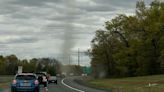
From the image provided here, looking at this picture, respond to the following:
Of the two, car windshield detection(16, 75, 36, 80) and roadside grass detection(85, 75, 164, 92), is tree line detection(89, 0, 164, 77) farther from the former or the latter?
car windshield detection(16, 75, 36, 80)

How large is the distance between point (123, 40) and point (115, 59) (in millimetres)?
4933

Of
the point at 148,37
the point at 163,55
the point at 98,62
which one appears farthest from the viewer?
the point at 98,62

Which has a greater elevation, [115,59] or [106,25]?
[106,25]

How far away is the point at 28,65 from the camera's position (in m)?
175

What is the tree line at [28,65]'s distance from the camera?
159 m

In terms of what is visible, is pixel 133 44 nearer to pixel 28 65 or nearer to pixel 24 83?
pixel 24 83

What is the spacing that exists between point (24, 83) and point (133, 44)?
63.3 metres

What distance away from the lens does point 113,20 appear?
99375 millimetres

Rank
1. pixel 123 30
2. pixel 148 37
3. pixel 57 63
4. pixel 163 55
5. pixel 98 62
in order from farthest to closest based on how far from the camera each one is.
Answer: pixel 57 63
pixel 98 62
pixel 123 30
pixel 148 37
pixel 163 55

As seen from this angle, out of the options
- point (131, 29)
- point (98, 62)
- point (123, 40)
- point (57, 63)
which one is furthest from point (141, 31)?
point (57, 63)

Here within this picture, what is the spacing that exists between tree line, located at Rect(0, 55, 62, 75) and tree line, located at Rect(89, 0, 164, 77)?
150 ft

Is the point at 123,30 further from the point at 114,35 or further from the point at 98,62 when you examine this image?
the point at 98,62

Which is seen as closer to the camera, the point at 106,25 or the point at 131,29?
the point at 131,29

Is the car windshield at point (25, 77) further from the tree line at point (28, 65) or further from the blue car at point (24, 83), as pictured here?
the tree line at point (28, 65)
